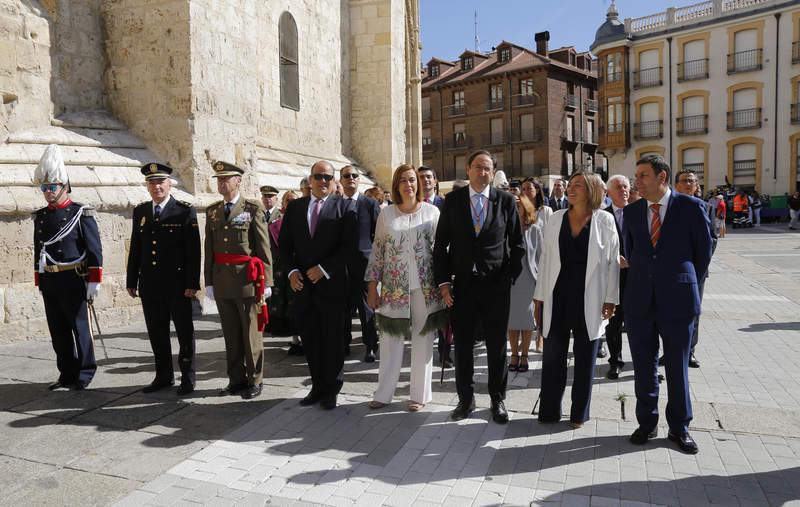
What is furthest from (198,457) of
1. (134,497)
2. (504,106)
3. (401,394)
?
(504,106)

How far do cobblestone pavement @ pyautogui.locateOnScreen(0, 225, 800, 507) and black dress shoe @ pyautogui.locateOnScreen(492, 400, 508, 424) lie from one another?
0.20 ft

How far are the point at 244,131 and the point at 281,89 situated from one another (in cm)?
294

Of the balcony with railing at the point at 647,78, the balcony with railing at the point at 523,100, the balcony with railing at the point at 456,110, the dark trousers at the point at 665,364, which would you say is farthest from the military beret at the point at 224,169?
the balcony with railing at the point at 456,110

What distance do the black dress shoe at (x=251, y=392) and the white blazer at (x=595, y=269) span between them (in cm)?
237

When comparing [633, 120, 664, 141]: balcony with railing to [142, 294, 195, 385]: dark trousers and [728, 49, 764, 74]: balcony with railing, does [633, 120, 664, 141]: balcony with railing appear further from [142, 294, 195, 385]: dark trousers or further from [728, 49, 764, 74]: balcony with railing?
[142, 294, 195, 385]: dark trousers

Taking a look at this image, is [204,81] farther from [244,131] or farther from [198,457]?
[198,457]

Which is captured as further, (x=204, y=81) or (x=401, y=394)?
(x=204, y=81)

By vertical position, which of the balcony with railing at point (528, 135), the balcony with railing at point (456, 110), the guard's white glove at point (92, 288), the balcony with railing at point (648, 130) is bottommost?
the guard's white glove at point (92, 288)

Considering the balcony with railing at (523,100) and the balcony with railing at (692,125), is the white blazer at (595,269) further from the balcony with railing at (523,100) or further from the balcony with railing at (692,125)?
the balcony with railing at (523,100)

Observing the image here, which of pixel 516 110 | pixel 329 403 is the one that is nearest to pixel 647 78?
pixel 516 110

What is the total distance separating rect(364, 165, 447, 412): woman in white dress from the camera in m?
4.79

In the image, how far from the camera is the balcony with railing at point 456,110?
48562 mm

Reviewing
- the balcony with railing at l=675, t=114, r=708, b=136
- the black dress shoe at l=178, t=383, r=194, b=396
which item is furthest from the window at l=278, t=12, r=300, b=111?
the balcony with railing at l=675, t=114, r=708, b=136

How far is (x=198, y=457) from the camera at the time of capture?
13.0 ft
